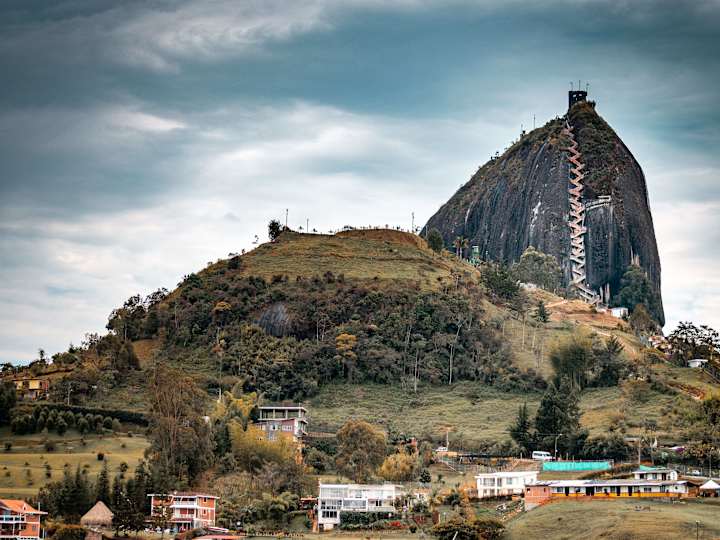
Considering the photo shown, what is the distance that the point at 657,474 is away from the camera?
99562mm

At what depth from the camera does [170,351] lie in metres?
152

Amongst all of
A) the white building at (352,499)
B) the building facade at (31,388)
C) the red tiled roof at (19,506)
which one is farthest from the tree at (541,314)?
the red tiled roof at (19,506)

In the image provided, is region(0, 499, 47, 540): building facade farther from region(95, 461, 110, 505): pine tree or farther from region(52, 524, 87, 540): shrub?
region(95, 461, 110, 505): pine tree

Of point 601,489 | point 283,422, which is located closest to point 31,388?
point 283,422

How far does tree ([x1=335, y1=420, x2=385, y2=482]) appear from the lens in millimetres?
112875

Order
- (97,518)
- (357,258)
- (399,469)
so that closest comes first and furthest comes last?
1. (97,518)
2. (399,469)
3. (357,258)

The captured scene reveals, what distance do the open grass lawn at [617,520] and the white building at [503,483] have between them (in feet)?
25.2

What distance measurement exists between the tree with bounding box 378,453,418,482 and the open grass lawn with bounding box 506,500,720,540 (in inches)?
636

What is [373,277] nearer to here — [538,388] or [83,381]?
[538,388]

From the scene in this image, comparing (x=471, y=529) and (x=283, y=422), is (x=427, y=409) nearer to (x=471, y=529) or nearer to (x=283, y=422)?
(x=283, y=422)

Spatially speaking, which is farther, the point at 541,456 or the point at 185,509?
the point at 541,456

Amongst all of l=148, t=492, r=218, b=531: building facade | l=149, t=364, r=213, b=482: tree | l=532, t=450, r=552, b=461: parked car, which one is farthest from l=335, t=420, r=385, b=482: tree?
l=148, t=492, r=218, b=531: building facade

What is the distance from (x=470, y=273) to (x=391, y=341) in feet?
105

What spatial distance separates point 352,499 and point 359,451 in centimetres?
985
